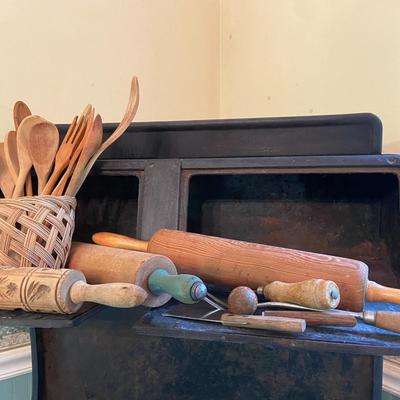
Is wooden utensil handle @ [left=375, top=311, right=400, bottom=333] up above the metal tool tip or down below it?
below

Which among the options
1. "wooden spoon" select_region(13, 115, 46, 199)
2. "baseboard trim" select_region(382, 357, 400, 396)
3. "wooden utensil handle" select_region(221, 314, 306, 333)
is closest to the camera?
"wooden utensil handle" select_region(221, 314, 306, 333)

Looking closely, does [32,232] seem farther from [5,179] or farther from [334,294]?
[334,294]

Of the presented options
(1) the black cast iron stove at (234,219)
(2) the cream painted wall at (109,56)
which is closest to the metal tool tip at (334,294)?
(1) the black cast iron stove at (234,219)

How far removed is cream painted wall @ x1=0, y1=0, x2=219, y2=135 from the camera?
791 mm

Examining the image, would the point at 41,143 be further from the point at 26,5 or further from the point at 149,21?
the point at 149,21

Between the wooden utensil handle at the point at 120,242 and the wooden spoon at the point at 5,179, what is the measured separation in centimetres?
14

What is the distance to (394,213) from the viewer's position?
Answer: 60 centimetres

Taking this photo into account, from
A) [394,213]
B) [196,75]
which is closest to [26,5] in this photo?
[196,75]

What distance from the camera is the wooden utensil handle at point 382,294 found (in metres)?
0.44

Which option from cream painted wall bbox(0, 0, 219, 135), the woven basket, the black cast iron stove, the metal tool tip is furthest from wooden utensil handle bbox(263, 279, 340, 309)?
cream painted wall bbox(0, 0, 219, 135)

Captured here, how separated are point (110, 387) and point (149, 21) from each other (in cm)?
82

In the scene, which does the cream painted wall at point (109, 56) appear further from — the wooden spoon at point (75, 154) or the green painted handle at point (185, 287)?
the green painted handle at point (185, 287)

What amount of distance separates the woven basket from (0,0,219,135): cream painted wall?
1.17 ft

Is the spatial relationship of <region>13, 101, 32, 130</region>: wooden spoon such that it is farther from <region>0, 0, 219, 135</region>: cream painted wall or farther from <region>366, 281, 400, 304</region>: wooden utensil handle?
<region>366, 281, 400, 304</region>: wooden utensil handle
